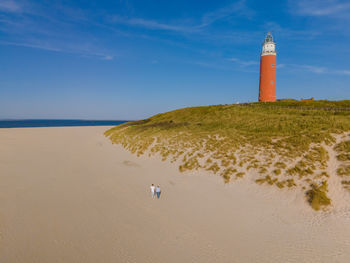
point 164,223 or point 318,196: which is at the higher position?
point 318,196

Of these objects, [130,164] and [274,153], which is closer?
[274,153]

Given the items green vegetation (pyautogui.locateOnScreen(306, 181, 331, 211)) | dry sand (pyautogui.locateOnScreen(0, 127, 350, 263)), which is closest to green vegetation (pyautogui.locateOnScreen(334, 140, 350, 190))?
green vegetation (pyautogui.locateOnScreen(306, 181, 331, 211))

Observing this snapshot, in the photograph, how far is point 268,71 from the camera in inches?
2475

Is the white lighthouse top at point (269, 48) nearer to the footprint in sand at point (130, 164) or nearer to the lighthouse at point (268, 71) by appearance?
the lighthouse at point (268, 71)

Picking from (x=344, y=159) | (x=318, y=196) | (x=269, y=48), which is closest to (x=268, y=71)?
(x=269, y=48)

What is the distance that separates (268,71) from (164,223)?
6453 cm

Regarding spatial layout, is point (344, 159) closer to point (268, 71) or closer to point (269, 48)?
point (268, 71)

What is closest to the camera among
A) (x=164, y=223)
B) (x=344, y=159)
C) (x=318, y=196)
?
(x=164, y=223)

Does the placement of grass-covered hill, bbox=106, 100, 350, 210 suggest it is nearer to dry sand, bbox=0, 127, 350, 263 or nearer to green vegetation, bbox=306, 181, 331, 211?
green vegetation, bbox=306, 181, 331, 211

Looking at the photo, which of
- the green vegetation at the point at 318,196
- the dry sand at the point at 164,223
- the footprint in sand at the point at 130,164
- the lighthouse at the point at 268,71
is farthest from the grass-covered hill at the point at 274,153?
the lighthouse at the point at 268,71

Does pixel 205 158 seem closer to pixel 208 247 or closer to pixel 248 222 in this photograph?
pixel 248 222

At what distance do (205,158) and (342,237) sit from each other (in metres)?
14.5

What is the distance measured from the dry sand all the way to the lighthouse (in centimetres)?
5479

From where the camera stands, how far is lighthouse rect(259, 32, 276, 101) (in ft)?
206
